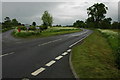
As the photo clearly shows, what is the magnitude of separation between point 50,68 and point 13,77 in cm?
190

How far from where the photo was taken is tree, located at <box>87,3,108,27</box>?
88688 mm

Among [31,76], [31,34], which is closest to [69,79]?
[31,76]

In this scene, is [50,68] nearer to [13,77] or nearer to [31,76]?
[31,76]

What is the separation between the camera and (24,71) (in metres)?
6.53

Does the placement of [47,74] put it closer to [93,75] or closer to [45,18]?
[93,75]

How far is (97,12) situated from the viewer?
3504 inches

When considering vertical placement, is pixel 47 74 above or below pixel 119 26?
below

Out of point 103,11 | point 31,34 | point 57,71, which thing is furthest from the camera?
point 103,11

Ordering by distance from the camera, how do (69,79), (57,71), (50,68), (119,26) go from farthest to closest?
(119,26), (50,68), (57,71), (69,79)

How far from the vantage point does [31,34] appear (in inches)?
1353

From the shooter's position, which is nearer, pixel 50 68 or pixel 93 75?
pixel 93 75

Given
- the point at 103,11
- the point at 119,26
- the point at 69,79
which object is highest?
the point at 103,11

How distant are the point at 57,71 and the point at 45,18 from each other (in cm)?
9032

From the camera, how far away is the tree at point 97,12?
291 feet
